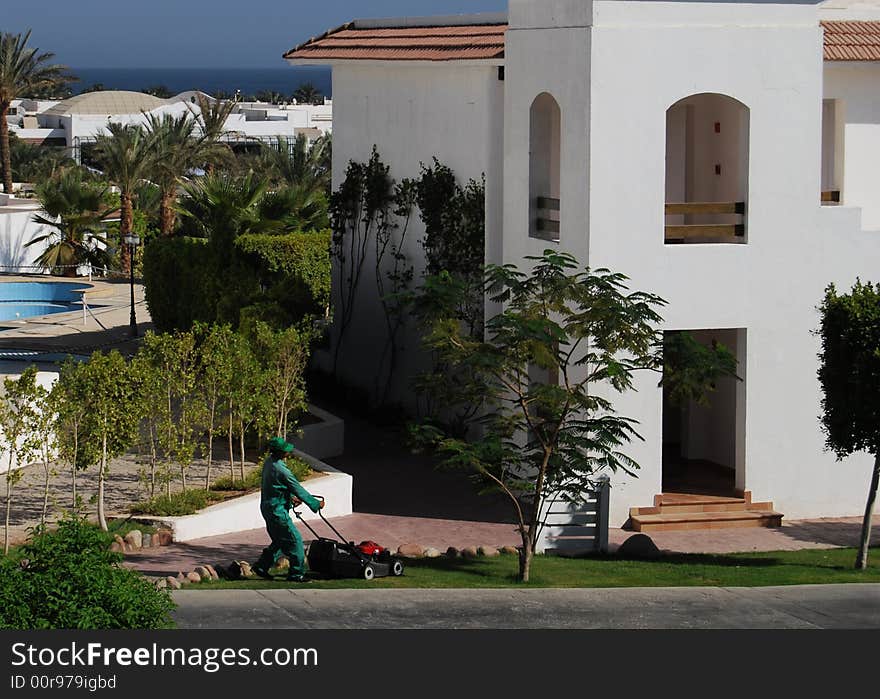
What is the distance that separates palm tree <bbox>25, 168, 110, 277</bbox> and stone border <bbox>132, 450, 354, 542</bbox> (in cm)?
2534

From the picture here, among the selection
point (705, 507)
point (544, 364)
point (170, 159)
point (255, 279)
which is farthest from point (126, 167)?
point (544, 364)

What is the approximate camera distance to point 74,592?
32.1 ft

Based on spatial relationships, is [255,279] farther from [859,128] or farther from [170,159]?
[170,159]

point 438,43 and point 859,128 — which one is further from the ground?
point 438,43

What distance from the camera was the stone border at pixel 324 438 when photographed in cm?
2203

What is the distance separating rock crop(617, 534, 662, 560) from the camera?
16719mm

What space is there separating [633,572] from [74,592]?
7223mm

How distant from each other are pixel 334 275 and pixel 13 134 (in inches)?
2399

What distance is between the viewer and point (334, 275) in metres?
27.3

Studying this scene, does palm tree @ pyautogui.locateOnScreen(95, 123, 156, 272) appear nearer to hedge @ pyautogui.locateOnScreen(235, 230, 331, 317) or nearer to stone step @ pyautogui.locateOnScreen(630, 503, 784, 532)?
hedge @ pyautogui.locateOnScreen(235, 230, 331, 317)

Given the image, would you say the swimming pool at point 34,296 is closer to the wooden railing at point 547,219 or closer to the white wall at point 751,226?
the wooden railing at point 547,219

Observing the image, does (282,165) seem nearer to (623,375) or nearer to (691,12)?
A: (691,12)

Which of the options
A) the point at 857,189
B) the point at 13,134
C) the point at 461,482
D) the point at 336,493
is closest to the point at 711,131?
the point at 857,189

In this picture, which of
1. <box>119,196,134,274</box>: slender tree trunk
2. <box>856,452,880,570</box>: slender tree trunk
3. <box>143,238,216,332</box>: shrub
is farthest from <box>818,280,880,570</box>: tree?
<box>119,196,134,274</box>: slender tree trunk
